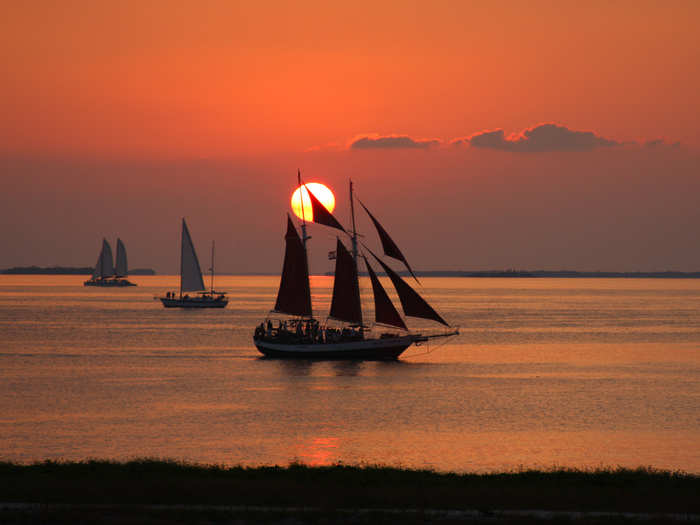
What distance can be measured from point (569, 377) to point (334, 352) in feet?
62.3

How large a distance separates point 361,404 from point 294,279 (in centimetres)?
2669

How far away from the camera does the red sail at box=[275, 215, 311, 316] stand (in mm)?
81031

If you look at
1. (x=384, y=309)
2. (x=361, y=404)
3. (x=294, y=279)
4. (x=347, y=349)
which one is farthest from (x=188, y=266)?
(x=361, y=404)

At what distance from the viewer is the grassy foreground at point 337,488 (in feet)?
66.5

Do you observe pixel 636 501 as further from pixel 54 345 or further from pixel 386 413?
pixel 54 345

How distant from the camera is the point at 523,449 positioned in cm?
3969

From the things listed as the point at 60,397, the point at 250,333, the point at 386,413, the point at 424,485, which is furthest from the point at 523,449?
the point at 250,333

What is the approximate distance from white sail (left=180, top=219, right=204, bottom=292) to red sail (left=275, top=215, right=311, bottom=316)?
261ft

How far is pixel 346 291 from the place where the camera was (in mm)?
77938

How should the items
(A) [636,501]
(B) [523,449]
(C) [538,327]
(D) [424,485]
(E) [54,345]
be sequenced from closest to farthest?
(A) [636,501] → (D) [424,485] → (B) [523,449] → (E) [54,345] → (C) [538,327]

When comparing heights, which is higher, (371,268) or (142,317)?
(371,268)

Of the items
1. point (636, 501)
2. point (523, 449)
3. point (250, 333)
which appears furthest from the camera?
point (250, 333)

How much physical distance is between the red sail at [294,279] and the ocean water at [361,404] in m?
4.77

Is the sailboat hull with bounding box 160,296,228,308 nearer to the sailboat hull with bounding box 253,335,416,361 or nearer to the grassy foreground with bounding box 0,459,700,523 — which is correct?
the sailboat hull with bounding box 253,335,416,361
